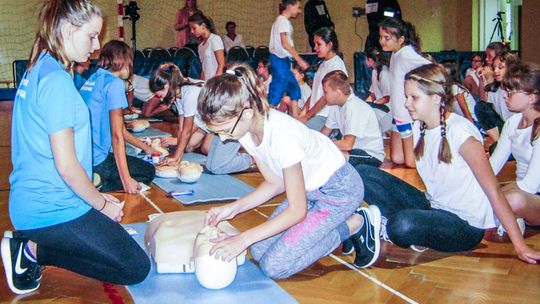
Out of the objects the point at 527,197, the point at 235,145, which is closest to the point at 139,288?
the point at 527,197

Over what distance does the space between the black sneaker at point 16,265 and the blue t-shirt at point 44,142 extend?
6.5 inches

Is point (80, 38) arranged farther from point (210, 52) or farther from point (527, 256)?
point (210, 52)

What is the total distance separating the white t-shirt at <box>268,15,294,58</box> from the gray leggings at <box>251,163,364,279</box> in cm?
453

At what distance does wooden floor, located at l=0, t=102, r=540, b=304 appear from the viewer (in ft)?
7.73

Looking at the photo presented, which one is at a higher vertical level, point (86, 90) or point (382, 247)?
point (86, 90)

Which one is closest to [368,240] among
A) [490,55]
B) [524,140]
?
[524,140]

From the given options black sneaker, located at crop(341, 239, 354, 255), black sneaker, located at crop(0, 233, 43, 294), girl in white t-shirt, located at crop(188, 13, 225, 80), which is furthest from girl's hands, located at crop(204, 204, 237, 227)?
girl in white t-shirt, located at crop(188, 13, 225, 80)

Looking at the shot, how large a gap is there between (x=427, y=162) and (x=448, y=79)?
38 centimetres

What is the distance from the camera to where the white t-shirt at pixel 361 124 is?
14.0 ft

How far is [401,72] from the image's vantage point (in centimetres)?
498

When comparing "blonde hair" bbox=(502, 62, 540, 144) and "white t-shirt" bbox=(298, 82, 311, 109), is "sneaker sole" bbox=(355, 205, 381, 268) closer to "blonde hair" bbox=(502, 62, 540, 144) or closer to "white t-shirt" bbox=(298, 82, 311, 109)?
"blonde hair" bbox=(502, 62, 540, 144)

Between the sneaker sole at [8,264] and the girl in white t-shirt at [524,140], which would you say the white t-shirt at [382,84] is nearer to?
the girl in white t-shirt at [524,140]

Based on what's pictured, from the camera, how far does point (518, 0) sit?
13.6 m

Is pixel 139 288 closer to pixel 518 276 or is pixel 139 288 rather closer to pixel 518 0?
pixel 518 276
